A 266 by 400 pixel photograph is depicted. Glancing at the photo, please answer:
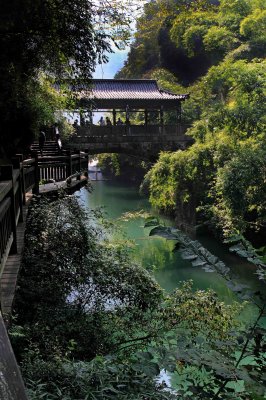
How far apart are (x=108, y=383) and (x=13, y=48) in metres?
5.89

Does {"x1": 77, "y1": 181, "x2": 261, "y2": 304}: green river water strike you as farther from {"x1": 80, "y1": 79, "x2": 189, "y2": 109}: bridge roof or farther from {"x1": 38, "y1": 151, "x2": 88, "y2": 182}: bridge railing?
{"x1": 80, "y1": 79, "x2": 189, "y2": 109}: bridge roof

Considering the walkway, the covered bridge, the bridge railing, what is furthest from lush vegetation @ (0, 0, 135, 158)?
the covered bridge

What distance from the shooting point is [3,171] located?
3787 millimetres

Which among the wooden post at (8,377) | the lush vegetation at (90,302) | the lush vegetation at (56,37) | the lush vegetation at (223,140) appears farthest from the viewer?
the lush vegetation at (223,140)

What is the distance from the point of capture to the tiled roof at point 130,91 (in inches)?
870

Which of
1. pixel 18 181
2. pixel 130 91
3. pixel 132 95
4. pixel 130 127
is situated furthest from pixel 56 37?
pixel 130 91

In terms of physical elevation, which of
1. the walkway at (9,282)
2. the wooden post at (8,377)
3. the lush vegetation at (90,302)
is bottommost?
the lush vegetation at (90,302)

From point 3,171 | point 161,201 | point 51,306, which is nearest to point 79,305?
point 51,306

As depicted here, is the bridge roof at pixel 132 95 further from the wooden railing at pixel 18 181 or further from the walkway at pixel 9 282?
the walkway at pixel 9 282

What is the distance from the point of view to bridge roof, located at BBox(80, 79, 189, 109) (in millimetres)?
22094

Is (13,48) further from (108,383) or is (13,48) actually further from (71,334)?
(108,383)

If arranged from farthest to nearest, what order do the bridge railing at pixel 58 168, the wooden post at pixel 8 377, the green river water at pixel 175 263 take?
the green river water at pixel 175 263, the bridge railing at pixel 58 168, the wooden post at pixel 8 377

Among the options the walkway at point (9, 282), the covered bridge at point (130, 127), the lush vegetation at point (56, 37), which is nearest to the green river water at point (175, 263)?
the lush vegetation at point (56, 37)

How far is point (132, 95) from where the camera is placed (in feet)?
73.5
